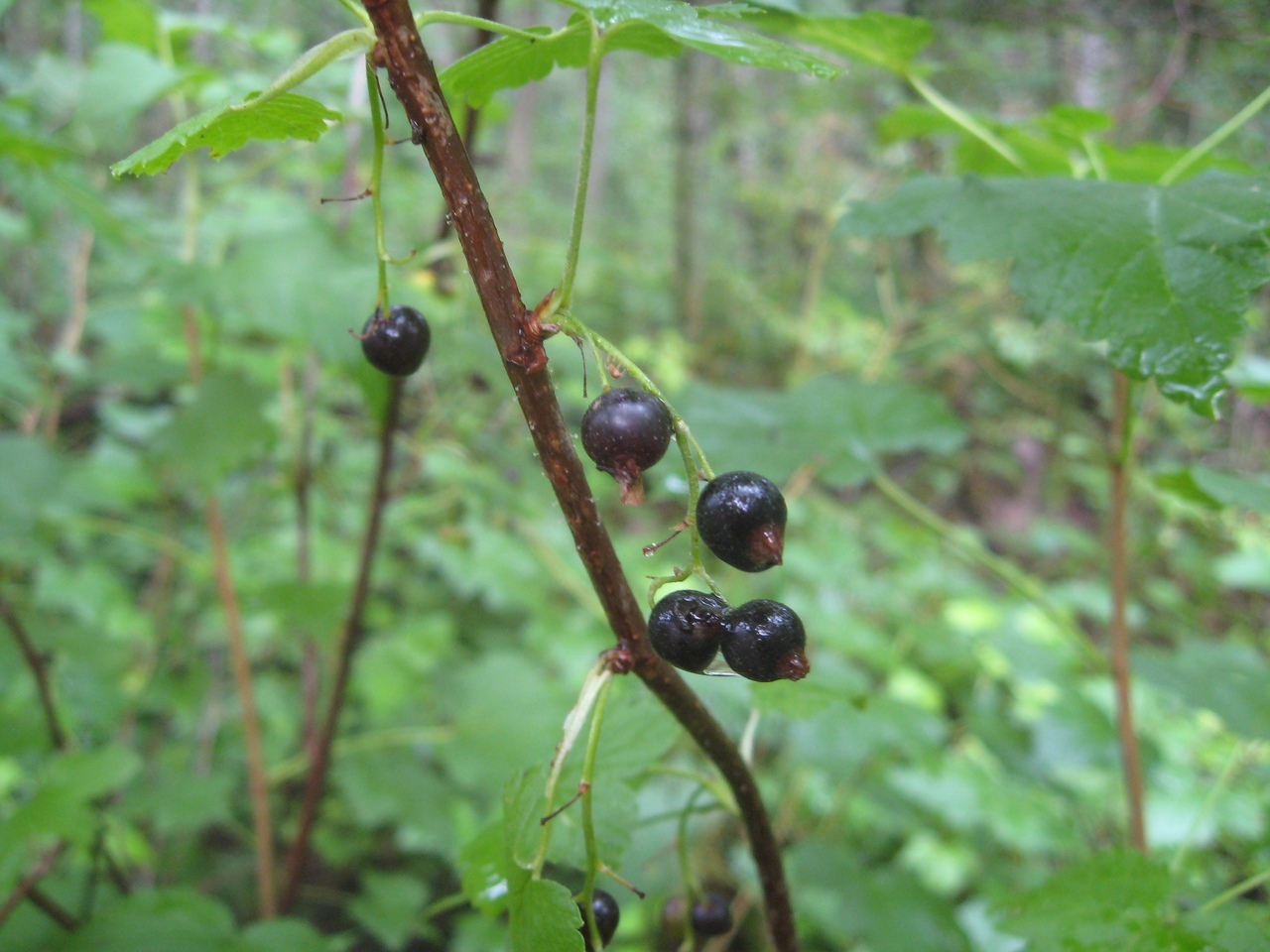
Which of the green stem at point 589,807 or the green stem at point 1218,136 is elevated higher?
the green stem at point 1218,136

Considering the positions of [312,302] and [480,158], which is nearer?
[312,302]

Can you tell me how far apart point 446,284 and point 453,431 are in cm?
72

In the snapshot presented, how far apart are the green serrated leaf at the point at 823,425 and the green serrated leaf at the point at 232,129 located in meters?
0.93

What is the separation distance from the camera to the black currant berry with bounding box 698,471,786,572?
1.80 ft

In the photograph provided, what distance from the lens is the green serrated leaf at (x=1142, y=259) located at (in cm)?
76

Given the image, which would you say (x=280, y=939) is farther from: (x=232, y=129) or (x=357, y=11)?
(x=357, y=11)

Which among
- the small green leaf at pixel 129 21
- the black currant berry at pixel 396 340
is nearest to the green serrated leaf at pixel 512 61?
the black currant berry at pixel 396 340

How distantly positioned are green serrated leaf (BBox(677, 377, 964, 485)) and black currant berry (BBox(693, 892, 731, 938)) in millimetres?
731

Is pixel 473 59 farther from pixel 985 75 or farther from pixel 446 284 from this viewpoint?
pixel 985 75

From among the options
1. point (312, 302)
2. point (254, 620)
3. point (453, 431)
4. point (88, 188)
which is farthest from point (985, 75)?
point (254, 620)

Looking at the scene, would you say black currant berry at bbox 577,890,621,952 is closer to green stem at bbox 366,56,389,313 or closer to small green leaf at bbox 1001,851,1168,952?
small green leaf at bbox 1001,851,1168,952

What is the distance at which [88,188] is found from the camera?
1567mm

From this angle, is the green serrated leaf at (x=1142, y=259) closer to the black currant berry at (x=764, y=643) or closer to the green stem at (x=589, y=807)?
the black currant berry at (x=764, y=643)

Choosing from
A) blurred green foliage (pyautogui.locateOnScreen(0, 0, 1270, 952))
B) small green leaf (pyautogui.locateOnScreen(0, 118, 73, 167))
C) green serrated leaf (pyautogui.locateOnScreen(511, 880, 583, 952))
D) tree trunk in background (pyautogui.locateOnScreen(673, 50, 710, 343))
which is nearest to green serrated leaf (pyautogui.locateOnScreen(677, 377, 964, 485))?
blurred green foliage (pyautogui.locateOnScreen(0, 0, 1270, 952))
